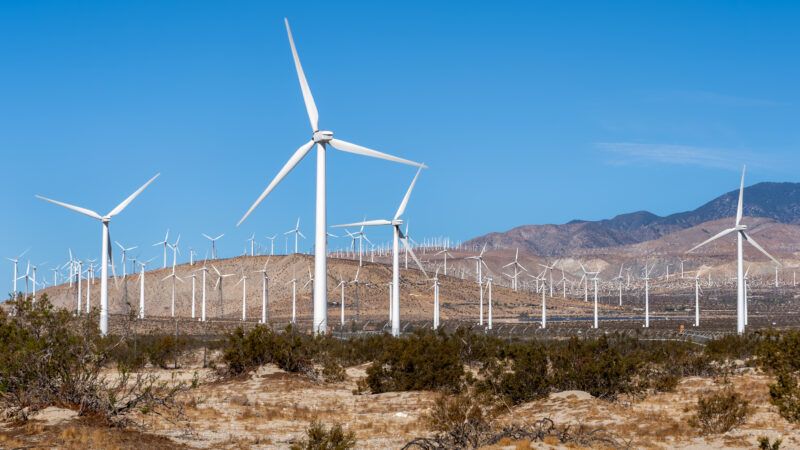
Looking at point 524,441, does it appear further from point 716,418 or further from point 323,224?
point 323,224

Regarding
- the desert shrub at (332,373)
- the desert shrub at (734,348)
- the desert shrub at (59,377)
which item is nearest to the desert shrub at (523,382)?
the desert shrub at (332,373)

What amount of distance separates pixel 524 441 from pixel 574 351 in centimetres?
1460

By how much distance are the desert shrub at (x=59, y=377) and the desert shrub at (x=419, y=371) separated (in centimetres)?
1168

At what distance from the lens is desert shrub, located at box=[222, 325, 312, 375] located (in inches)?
1646

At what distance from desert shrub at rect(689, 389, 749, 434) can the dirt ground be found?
242 millimetres

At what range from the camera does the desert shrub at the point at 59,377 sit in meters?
25.5

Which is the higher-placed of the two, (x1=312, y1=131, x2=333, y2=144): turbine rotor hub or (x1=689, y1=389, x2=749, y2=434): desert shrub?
(x1=312, y1=131, x2=333, y2=144): turbine rotor hub

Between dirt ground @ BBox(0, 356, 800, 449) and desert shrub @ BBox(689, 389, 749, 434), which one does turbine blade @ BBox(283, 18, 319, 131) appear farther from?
desert shrub @ BBox(689, 389, 749, 434)

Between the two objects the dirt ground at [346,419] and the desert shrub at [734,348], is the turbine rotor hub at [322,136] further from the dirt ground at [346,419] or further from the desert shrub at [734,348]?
the desert shrub at [734,348]

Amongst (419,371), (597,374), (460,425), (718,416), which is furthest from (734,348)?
(460,425)

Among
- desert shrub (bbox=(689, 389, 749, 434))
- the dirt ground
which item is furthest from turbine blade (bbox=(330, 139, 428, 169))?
desert shrub (bbox=(689, 389, 749, 434))

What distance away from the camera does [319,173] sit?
47906 millimetres

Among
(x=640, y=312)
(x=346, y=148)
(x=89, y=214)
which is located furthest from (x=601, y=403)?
(x=640, y=312)

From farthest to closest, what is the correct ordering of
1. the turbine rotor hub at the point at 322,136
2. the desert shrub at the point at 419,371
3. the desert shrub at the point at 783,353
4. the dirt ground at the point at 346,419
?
1. the turbine rotor hub at the point at 322,136
2. the desert shrub at the point at 419,371
3. the desert shrub at the point at 783,353
4. the dirt ground at the point at 346,419
